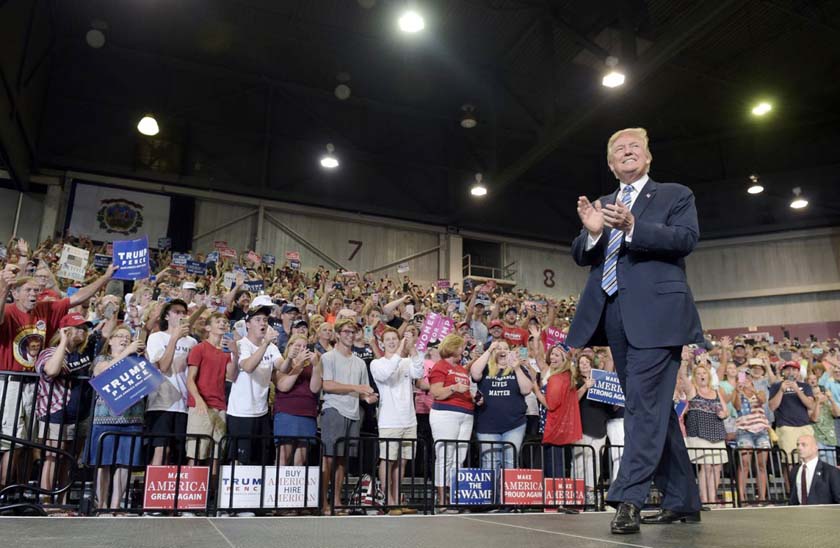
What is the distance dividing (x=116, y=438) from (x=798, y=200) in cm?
2285

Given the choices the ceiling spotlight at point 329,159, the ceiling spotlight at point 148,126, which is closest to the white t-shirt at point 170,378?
the ceiling spotlight at point 148,126

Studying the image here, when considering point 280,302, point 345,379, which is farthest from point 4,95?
point 345,379

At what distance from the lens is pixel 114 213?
17703 millimetres

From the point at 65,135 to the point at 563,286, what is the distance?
1799cm

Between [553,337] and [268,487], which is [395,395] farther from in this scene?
[553,337]

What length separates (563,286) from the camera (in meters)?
24.8

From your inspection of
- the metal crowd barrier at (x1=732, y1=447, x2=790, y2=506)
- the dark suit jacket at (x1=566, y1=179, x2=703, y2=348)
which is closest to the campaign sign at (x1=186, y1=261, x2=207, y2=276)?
the metal crowd barrier at (x1=732, y1=447, x2=790, y2=506)

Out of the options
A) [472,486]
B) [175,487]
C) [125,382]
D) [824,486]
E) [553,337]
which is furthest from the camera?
[553,337]

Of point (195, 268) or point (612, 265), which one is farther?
point (195, 268)

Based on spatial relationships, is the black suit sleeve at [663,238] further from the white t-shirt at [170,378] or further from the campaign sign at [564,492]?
the white t-shirt at [170,378]

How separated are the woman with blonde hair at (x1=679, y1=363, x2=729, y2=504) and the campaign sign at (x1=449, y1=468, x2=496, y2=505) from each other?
3.15 metres

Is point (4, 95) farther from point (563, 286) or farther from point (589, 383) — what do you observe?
point (563, 286)

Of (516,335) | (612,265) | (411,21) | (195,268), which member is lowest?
(612,265)

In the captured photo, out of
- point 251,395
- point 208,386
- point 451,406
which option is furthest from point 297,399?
point 451,406
